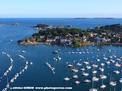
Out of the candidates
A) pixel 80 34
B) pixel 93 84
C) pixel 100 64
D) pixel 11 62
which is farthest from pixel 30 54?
pixel 80 34

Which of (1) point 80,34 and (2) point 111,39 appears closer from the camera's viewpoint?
(2) point 111,39

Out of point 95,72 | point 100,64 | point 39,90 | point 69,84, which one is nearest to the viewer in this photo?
point 39,90

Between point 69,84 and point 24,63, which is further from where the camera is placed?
point 24,63

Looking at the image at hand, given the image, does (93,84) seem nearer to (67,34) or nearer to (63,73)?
(63,73)

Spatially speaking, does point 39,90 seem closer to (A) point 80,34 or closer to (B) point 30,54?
(B) point 30,54

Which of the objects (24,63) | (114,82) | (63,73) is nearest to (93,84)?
(114,82)

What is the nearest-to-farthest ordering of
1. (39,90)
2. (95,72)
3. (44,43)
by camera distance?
(39,90)
(95,72)
(44,43)

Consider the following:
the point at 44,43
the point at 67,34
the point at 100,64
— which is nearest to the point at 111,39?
the point at 67,34

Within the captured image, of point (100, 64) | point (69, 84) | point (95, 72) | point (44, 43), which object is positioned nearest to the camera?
point (69, 84)

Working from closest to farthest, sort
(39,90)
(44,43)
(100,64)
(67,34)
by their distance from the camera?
(39,90)
(100,64)
(44,43)
(67,34)
